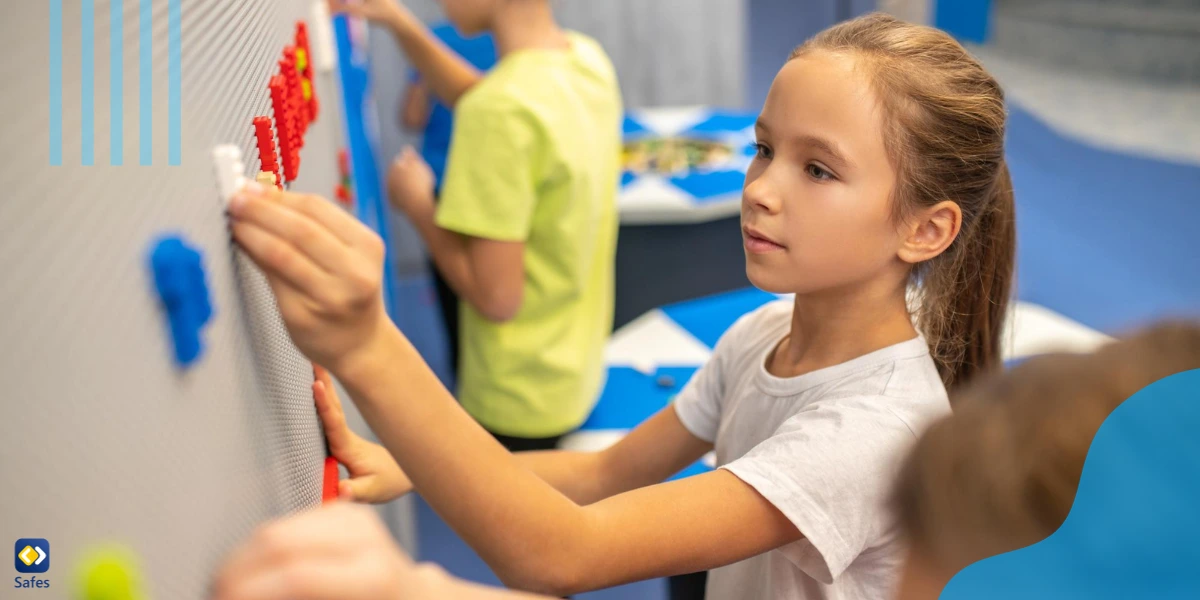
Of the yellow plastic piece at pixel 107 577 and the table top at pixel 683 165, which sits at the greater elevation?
the yellow plastic piece at pixel 107 577

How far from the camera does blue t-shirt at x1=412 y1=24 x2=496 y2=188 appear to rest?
6.78 ft

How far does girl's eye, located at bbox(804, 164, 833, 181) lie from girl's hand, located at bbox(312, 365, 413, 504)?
385mm

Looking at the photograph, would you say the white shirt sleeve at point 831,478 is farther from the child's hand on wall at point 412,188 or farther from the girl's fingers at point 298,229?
the child's hand on wall at point 412,188

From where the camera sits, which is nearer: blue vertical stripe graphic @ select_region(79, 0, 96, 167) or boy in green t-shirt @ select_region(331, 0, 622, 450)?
blue vertical stripe graphic @ select_region(79, 0, 96, 167)

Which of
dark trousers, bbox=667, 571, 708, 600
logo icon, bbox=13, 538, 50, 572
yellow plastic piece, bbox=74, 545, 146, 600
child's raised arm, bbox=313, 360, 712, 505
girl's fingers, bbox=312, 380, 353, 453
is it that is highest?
logo icon, bbox=13, 538, 50, 572

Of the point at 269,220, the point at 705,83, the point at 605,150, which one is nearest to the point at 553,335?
the point at 605,150

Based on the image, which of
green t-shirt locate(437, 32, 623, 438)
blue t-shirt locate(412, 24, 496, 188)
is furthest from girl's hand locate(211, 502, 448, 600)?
blue t-shirt locate(412, 24, 496, 188)

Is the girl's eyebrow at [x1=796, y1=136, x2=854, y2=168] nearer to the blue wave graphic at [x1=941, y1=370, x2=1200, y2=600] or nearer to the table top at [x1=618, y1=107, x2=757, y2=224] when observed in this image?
the blue wave graphic at [x1=941, y1=370, x2=1200, y2=600]

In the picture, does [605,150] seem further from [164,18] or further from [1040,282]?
[1040,282]

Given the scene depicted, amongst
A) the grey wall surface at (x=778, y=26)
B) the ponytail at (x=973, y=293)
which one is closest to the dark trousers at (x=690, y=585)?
the ponytail at (x=973, y=293)

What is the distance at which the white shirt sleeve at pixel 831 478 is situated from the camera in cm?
65

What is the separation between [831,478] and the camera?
66 cm

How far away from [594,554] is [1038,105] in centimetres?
383

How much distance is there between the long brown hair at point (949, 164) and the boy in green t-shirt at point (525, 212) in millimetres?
530
